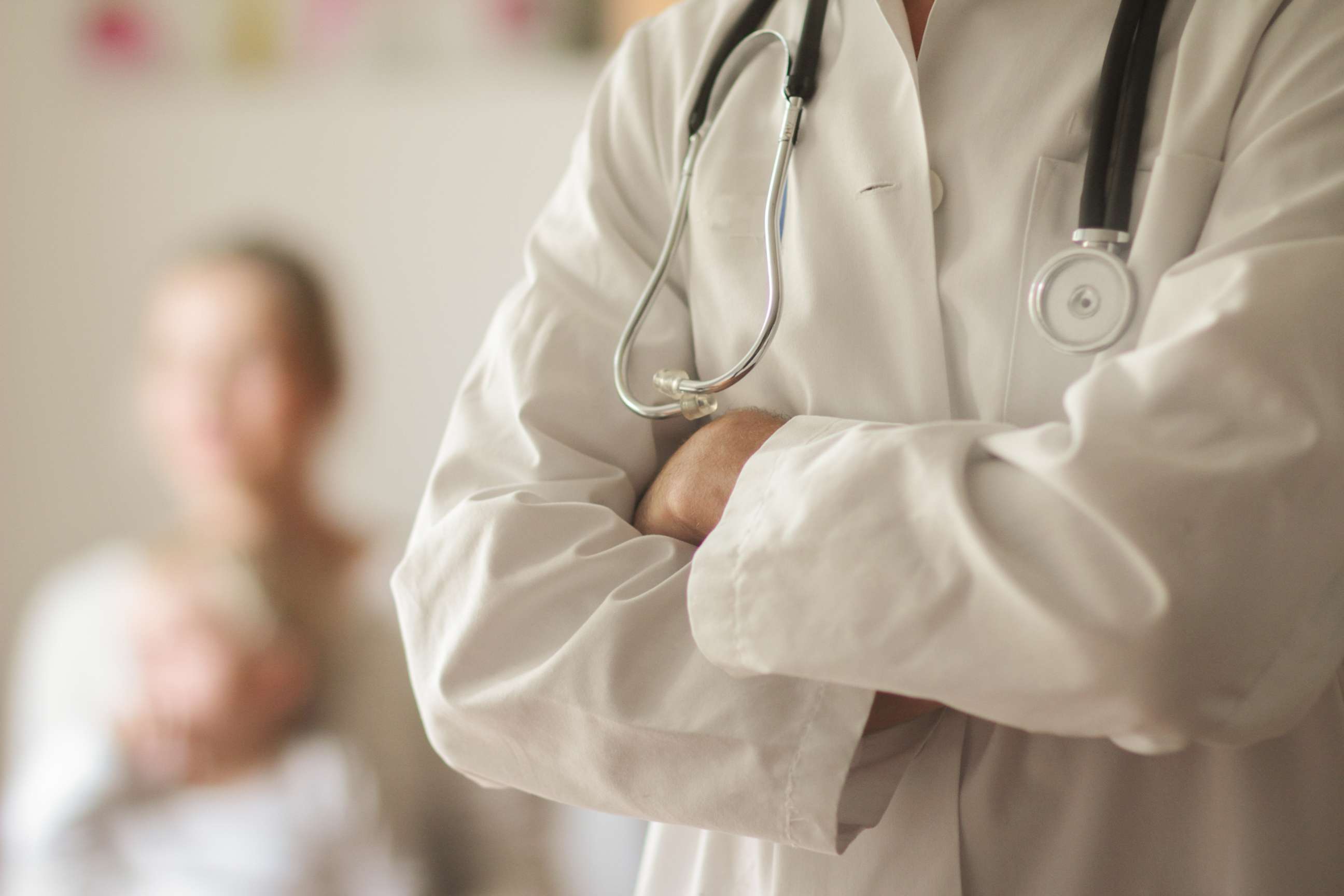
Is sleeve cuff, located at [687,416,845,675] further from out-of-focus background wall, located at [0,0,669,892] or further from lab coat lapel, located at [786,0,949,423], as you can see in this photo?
out-of-focus background wall, located at [0,0,669,892]

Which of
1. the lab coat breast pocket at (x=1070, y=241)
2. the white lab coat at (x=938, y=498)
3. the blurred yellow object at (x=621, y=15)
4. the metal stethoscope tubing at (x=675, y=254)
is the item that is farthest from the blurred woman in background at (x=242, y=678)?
the lab coat breast pocket at (x=1070, y=241)

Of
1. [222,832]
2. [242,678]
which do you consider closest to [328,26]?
[242,678]

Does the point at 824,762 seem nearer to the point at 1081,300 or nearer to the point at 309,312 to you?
the point at 1081,300

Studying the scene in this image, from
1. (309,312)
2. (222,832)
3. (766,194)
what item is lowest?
(222,832)

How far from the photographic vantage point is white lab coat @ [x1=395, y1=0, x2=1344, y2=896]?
0.58 m

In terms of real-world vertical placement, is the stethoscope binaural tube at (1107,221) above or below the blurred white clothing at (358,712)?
above

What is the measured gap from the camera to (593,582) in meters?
0.77

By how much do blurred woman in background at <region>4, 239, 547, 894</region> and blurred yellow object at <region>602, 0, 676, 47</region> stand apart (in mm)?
703

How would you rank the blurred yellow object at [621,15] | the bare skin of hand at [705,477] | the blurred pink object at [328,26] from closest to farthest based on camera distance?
the bare skin of hand at [705,477] → the blurred yellow object at [621,15] → the blurred pink object at [328,26]

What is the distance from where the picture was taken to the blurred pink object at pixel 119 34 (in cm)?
200

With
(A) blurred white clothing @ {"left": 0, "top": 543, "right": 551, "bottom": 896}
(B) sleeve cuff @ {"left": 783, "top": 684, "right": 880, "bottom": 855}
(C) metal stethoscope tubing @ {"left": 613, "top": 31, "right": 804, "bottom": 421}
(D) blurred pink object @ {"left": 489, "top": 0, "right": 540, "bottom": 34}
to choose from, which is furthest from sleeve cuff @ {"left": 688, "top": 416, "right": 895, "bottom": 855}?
(D) blurred pink object @ {"left": 489, "top": 0, "right": 540, "bottom": 34}

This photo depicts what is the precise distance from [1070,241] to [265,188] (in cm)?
164

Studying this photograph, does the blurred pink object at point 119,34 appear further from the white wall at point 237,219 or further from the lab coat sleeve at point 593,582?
the lab coat sleeve at point 593,582

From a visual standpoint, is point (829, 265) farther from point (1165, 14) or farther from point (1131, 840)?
point (1131, 840)
